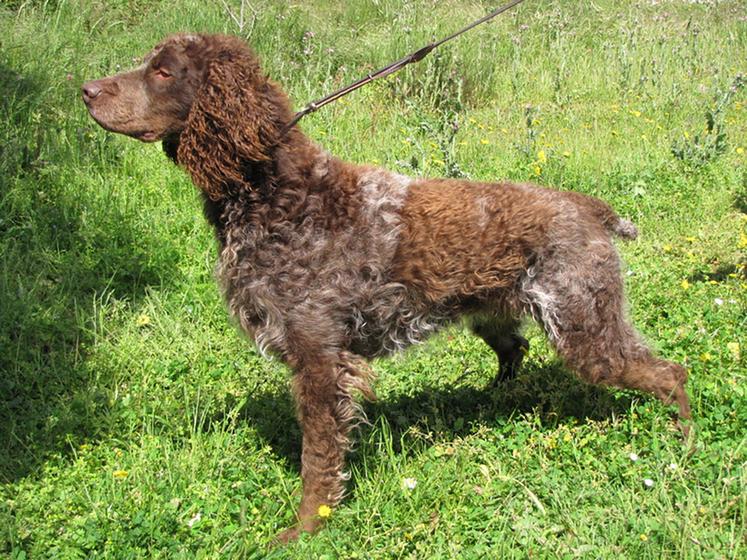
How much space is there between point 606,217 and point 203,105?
2.00 meters

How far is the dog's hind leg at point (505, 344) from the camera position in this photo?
4.25 metres

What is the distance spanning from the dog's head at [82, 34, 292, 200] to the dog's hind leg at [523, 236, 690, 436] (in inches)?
56.2

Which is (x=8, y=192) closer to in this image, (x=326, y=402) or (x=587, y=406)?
(x=326, y=402)

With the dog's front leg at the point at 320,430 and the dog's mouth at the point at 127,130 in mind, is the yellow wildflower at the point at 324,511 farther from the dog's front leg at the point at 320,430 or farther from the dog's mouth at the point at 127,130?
the dog's mouth at the point at 127,130

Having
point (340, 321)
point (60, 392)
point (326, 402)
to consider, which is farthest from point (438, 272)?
point (60, 392)

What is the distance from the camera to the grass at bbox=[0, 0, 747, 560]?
322 centimetres

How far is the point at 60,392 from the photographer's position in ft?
14.0

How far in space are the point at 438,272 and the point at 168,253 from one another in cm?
250

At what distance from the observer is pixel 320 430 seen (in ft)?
11.4

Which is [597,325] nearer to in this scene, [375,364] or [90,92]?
[375,364]

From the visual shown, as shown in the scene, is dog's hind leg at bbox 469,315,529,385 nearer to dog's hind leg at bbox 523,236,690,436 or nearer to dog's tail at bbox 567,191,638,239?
dog's hind leg at bbox 523,236,690,436

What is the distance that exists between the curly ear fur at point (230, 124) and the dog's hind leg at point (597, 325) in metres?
1.38

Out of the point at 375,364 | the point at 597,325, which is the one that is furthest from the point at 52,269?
the point at 597,325

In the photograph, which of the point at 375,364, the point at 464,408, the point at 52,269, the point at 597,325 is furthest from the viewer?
the point at 52,269
